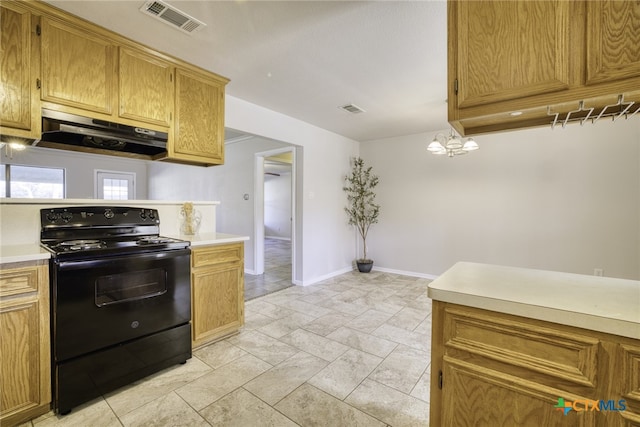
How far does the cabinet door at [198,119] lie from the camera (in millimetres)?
2531

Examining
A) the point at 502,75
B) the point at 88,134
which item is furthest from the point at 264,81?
the point at 502,75

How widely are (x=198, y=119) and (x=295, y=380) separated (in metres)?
2.36

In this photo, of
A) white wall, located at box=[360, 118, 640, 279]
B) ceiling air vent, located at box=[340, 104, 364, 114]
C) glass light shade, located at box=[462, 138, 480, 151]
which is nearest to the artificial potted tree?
white wall, located at box=[360, 118, 640, 279]

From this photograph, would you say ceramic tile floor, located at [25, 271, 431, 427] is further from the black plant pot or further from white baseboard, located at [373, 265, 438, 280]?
the black plant pot

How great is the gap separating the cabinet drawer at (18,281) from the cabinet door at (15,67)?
34.6 inches

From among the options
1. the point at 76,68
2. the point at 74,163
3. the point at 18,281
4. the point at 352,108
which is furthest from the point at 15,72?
the point at 74,163

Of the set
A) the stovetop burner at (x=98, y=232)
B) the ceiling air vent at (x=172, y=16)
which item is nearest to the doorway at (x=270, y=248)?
the stovetop burner at (x=98, y=232)

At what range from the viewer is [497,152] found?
4051 millimetres

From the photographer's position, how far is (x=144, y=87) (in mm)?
2301

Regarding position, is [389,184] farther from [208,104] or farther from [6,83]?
[6,83]

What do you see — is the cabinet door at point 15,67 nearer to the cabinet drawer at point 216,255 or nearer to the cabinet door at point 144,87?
the cabinet door at point 144,87

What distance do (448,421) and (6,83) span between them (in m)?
2.95

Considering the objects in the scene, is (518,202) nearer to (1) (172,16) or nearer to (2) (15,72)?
(1) (172,16)

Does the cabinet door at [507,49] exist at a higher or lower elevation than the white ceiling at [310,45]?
lower
